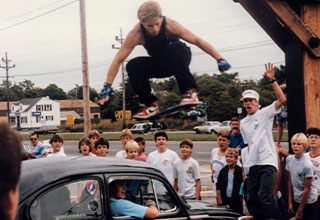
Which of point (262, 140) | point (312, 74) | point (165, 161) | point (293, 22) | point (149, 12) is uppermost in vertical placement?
point (293, 22)

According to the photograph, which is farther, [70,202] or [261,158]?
[261,158]

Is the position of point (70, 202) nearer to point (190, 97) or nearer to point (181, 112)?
point (181, 112)

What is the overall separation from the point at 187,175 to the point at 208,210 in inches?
32.9

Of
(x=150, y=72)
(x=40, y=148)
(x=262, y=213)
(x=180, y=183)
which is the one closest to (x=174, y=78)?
(x=150, y=72)

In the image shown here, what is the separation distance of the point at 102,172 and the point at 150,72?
1092mm

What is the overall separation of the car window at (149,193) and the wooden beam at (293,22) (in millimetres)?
2085

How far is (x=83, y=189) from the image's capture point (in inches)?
164

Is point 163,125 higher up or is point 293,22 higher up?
point 293,22

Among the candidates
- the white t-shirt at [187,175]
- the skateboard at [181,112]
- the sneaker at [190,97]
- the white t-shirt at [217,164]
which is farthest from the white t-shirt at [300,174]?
the sneaker at [190,97]

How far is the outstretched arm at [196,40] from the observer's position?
359 cm

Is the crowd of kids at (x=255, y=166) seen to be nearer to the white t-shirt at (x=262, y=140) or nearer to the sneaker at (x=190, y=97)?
the white t-shirt at (x=262, y=140)

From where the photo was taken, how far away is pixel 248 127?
4797mm

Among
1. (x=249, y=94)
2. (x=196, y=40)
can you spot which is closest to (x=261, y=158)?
(x=249, y=94)

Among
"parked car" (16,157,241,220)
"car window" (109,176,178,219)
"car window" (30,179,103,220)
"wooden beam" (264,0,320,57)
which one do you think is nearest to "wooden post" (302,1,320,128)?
"wooden beam" (264,0,320,57)
